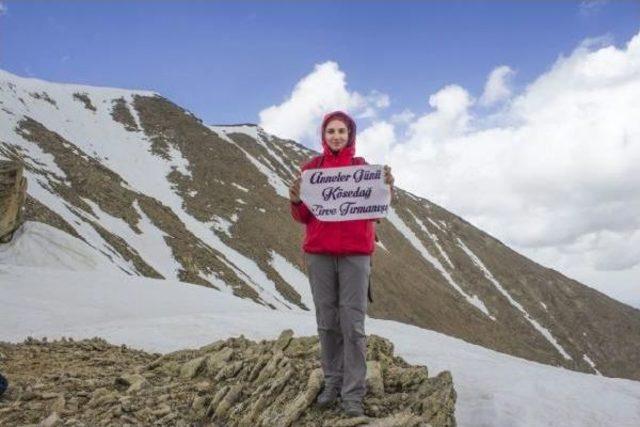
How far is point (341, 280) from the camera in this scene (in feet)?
20.8

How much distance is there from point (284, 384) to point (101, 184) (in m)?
55.2

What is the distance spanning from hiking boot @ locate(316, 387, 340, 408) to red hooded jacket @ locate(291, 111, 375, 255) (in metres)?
1.58

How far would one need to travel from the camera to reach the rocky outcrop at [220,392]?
6.35 meters

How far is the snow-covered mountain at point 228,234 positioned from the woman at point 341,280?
14673 mm

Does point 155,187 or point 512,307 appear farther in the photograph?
point 512,307

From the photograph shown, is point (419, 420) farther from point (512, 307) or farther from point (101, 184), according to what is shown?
point (512, 307)

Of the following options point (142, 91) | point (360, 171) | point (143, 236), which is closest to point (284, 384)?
point (360, 171)

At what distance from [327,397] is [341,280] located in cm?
134

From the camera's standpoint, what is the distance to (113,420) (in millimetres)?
6387

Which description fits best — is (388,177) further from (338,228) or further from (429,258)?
(429,258)

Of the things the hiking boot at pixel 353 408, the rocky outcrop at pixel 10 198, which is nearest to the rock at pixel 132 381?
the hiking boot at pixel 353 408

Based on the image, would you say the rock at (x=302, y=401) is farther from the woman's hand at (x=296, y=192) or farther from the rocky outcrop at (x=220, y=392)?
the woman's hand at (x=296, y=192)

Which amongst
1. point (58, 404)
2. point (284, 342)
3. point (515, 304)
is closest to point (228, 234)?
point (515, 304)

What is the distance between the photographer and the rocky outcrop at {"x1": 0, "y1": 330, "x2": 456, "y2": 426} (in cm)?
635
